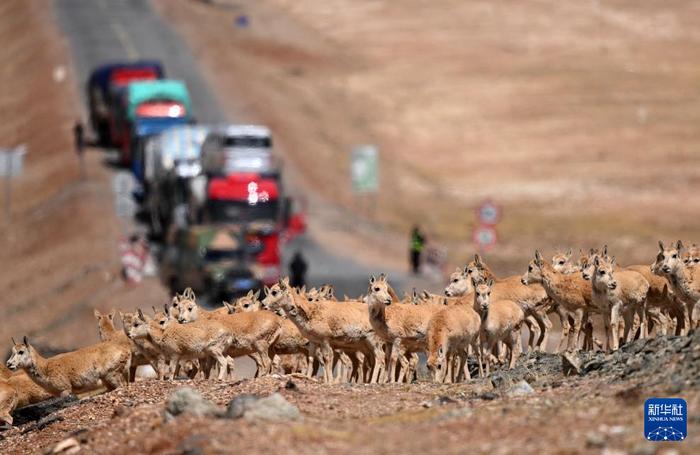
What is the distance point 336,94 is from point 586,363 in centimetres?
8384

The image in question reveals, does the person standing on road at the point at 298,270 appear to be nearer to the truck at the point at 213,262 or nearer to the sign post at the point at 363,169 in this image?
→ the truck at the point at 213,262

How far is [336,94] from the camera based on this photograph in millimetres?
105750

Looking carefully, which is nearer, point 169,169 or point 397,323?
point 397,323

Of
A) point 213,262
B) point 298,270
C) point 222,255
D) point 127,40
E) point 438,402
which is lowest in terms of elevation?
point 298,270

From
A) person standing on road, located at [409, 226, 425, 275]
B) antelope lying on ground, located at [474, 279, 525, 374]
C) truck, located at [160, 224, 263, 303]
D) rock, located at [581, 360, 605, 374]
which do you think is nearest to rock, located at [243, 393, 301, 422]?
rock, located at [581, 360, 605, 374]

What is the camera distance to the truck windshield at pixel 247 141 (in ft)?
183

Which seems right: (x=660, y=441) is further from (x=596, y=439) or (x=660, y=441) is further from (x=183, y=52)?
(x=183, y=52)

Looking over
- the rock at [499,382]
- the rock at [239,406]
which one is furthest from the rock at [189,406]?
the rock at [499,382]

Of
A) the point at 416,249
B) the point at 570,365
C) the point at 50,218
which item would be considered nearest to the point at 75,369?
the point at 570,365

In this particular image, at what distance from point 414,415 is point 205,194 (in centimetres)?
3480

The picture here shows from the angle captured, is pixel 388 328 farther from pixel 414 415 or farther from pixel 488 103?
pixel 488 103

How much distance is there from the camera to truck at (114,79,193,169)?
64.7m

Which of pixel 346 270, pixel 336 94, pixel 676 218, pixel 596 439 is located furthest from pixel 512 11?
pixel 596 439

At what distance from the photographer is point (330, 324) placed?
25391mm
